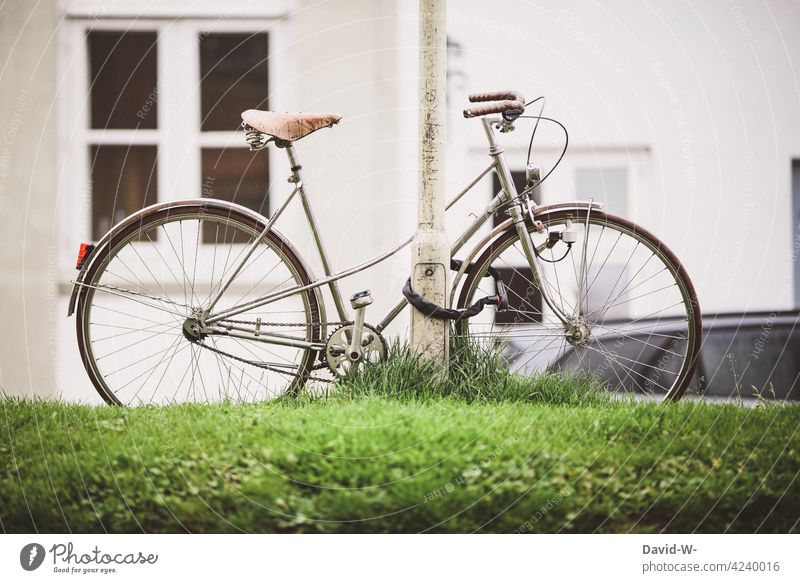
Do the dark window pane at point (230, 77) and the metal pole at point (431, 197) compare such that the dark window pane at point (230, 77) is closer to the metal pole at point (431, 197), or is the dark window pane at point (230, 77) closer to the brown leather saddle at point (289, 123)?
the brown leather saddle at point (289, 123)

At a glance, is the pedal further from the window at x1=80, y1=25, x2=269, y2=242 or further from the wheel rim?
the window at x1=80, y1=25, x2=269, y2=242

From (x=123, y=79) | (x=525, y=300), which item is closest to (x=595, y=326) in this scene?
(x=525, y=300)

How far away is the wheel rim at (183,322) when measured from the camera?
266cm

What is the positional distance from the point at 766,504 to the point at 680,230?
2.05m

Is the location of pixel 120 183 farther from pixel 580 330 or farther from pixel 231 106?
pixel 580 330

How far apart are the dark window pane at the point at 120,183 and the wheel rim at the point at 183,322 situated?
9.2 inches

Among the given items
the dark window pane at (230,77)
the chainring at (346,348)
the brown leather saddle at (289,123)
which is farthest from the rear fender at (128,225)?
the dark window pane at (230,77)

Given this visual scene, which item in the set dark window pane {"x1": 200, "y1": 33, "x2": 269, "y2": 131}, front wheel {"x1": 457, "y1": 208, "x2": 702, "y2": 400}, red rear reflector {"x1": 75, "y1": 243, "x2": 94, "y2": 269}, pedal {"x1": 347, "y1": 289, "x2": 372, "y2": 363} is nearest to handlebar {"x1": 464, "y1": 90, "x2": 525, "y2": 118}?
front wheel {"x1": 457, "y1": 208, "x2": 702, "y2": 400}

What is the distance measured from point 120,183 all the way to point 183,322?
1.62m

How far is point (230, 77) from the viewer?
4.02 m

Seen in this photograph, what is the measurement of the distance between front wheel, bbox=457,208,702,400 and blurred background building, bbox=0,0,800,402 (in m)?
0.99

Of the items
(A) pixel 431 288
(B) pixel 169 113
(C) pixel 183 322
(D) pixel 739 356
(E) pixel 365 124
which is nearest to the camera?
(A) pixel 431 288

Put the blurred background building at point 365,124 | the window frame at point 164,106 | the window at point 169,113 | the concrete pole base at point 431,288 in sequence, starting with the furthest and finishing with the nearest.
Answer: the window at point 169,113, the window frame at point 164,106, the blurred background building at point 365,124, the concrete pole base at point 431,288

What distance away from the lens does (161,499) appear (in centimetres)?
202
